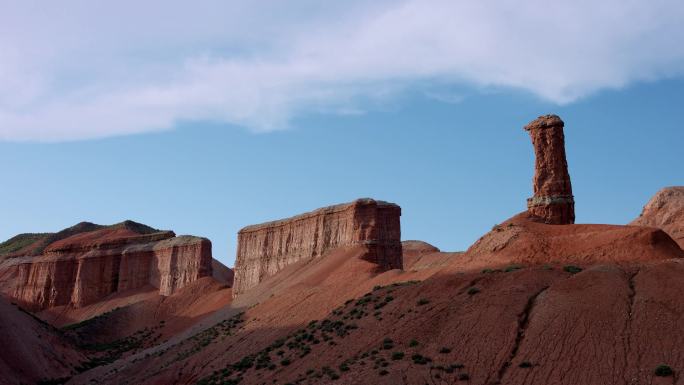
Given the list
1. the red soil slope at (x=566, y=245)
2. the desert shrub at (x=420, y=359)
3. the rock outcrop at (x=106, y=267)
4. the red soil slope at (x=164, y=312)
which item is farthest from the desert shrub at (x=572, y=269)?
the rock outcrop at (x=106, y=267)

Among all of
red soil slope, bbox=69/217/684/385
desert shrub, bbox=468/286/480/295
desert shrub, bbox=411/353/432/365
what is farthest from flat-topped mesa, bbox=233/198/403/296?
desert shrub, bbox=411/353/432/365

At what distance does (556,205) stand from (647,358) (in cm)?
1632

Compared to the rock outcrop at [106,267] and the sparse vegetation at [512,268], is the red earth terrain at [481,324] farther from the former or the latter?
the rock outcrop at [106,267]

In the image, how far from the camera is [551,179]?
4041 cm

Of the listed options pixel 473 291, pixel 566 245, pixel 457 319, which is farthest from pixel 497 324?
pixel 566 245

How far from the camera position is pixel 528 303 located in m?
29.9

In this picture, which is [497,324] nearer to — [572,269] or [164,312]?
[572,269]

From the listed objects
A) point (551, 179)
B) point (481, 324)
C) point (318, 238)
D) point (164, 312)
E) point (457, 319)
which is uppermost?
point (551, 179)

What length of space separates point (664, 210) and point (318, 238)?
29.0 meters

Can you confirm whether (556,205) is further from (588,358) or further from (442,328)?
(588,358)

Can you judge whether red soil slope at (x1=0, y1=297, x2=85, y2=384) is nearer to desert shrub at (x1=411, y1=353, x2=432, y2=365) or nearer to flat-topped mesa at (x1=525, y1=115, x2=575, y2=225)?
desert shrub at (x1=411, y1=353, x2=432, y2=365)

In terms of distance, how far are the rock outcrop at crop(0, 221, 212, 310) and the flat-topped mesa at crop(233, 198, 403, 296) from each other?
10.1 m

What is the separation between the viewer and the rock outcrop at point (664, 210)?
198ft

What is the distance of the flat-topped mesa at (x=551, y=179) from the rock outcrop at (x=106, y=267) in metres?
50.4
